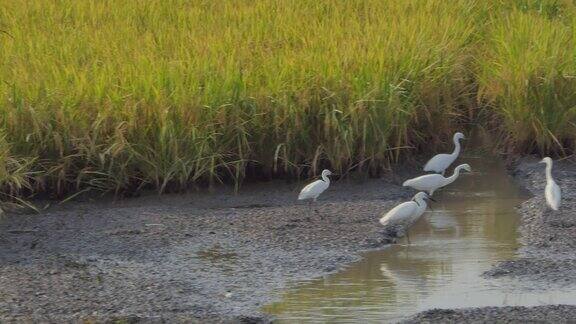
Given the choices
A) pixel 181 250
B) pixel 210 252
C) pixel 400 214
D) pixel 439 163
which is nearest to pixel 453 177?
pixel 439 163

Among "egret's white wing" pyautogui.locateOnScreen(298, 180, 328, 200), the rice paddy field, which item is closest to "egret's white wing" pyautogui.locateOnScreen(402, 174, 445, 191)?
the rice paddy field

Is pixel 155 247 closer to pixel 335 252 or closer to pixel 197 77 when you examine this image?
pixel 335 252

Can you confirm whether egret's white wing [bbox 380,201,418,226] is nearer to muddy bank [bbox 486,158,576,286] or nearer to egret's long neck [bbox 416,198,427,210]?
egret's long neck [bbox 416,198,427,210]

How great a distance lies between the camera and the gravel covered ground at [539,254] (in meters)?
5.00

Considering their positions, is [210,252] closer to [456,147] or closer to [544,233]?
[544,233]

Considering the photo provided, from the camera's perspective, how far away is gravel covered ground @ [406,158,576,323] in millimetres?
4996

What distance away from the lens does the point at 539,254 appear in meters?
6.18

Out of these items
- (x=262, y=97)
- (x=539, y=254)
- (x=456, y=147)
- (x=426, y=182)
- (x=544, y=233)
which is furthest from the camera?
(x=456, y=147)

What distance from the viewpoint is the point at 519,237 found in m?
6.64

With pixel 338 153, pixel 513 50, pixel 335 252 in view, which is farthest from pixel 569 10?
pixel 335 252

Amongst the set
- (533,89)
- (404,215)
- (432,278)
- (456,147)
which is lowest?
(432,278)

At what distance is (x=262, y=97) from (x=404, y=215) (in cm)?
164

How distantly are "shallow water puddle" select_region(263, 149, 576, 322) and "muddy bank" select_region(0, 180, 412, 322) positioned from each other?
0.52 ft

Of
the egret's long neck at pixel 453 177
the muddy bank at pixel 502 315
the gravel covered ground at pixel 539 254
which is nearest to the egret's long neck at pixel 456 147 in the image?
the egret's long neck at pixel 453 177
